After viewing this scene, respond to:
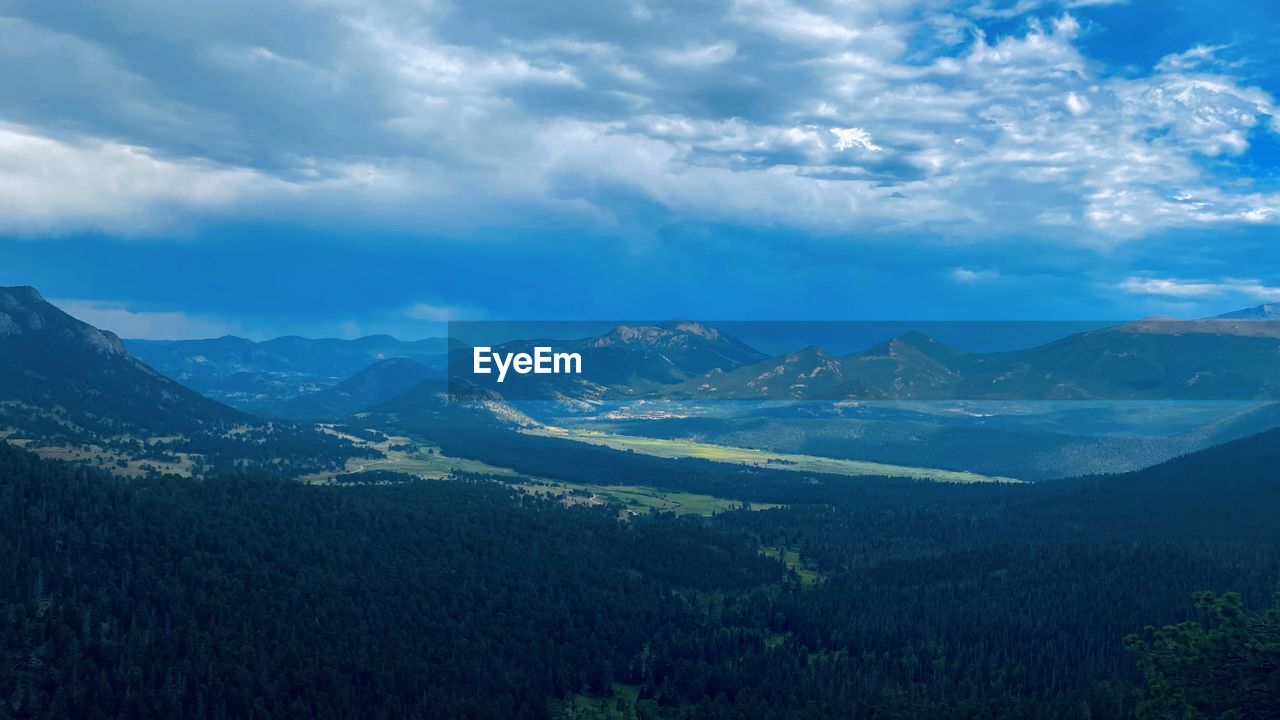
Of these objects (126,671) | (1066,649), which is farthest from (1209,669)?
(126,671)

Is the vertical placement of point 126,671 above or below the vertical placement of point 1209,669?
below

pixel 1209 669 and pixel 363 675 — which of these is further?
pixel 363 675

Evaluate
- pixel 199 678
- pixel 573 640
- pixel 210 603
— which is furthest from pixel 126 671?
pixel 573 640

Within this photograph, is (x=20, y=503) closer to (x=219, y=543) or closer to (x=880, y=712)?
(x=219, y=543)

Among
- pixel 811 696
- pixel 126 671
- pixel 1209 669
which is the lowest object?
pixel 811 696

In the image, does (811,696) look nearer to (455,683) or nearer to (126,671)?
(455,683)

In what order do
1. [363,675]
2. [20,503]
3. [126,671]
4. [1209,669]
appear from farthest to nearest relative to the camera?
1. [20,503]
2. [363,675]
3. [126,671]
4. [1209,669]

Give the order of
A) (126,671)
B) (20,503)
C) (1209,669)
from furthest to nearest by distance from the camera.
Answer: (20,503)
(126,671)
(1209,669)

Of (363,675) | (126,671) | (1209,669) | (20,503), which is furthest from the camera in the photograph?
(20,503)

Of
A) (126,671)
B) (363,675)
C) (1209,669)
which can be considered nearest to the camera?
(1209,669)
